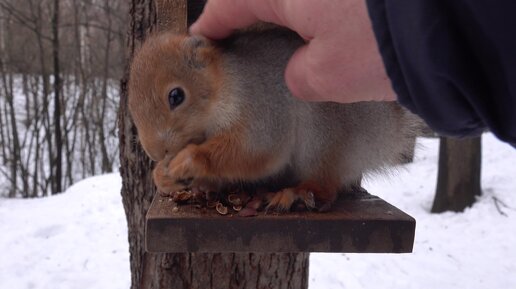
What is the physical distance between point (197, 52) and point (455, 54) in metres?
0.90

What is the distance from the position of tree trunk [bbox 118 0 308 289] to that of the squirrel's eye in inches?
20.1

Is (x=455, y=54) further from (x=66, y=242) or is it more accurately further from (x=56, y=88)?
(x=56, y=88)

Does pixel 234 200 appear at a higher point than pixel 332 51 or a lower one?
lower

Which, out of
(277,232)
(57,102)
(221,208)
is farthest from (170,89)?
(57,102)

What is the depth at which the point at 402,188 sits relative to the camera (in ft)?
24.5

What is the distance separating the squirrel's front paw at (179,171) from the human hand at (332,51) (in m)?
0.33

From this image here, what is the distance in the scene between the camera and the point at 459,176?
6332mm

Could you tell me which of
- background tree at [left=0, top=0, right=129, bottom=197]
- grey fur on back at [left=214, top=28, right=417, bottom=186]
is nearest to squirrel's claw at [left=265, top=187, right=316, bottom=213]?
grey fur on back at [left=214, top=28, right=417, bottom=186]

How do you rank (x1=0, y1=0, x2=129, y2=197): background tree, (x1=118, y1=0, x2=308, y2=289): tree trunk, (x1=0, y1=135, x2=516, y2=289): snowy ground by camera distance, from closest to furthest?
(x1=118, y1=0, x2=308, y2=289): tree trunk < (x1=0, y1=135, x2=516, y2=289): snowy ground < (x1=0, y1=0, x2=129, y2=197): background tree

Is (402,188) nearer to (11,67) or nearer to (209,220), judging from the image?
(209,220)

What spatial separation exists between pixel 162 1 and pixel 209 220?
3.08 feet

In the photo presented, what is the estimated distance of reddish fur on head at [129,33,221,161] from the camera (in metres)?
1.43

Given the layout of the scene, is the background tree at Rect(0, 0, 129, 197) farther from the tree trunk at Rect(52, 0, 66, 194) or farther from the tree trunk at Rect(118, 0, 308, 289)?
the tree trunk at Rect(118, 0, 308, 289)

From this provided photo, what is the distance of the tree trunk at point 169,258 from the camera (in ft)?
6.95
